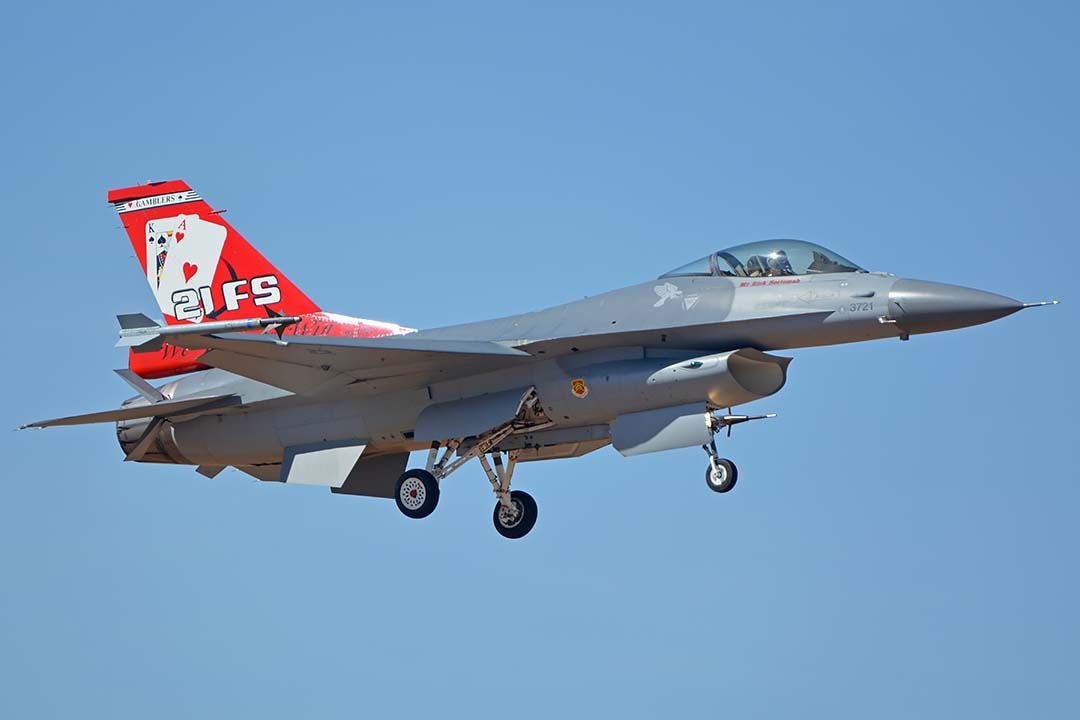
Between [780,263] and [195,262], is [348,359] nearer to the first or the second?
[195,262]

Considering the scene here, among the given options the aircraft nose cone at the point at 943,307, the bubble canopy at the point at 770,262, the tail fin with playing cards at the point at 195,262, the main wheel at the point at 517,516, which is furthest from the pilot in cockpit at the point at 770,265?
the tail fin with playing cards at the point at 195,262

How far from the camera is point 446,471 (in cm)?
2222

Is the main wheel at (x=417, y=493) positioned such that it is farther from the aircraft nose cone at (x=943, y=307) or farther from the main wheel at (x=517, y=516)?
the aircraft nose cone at (x=943, y=307)

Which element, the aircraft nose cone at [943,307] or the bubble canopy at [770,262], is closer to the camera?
the aircraft nose cone at [943,307]

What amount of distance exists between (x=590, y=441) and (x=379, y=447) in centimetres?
277

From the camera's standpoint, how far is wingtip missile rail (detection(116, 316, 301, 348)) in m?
20.4

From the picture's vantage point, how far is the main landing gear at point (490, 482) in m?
22.1

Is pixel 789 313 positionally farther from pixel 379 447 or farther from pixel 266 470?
pixel 266 470

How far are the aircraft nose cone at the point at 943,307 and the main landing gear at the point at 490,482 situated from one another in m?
4.53

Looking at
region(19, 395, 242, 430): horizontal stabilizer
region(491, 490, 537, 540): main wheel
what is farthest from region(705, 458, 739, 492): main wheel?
region(19, 395, 242, 430): horizontal stabilizer

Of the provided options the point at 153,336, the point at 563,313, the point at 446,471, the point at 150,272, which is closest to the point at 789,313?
the point at 563,313

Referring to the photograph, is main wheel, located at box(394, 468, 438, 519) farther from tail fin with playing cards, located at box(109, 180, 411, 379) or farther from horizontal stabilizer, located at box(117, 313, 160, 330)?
horizontal stabilizer, located at box(117, 313, 160, 330)

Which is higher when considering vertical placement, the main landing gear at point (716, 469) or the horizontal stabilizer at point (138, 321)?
the horizontal stabilizer at point (138, 321)

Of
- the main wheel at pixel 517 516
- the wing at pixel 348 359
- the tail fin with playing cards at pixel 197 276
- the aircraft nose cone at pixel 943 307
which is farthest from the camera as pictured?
the tail fin with playing cards at pixel 197 276
